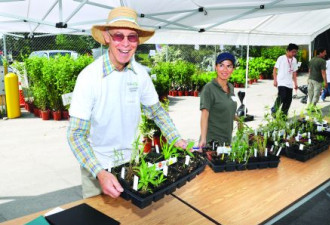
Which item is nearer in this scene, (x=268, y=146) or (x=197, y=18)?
(x=268, y=146)

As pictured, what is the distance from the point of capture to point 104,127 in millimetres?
1901

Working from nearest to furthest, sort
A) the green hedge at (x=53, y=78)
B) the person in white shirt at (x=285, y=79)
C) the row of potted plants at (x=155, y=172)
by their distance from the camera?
the row of potted plants at (x=155, y=172), the person in white shirt at (x=285, y=79), the green hedge at (x=53, y=78)

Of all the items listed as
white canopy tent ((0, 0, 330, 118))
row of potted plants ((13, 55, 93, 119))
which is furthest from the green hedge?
white canopy tent ((0, 0, 330, 118))

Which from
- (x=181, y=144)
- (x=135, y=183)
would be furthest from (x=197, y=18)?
(x=135, y=183)

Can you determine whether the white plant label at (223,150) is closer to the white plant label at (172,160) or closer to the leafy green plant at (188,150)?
the leafy green plant at (188,150)

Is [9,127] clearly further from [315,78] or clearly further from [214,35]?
[315,78]

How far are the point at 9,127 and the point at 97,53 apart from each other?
608 centimetres

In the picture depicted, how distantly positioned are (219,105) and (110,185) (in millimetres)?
1731

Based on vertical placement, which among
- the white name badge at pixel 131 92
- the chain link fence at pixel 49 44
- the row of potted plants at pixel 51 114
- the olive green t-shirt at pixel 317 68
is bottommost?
the row of potted plants at pixel 51 114

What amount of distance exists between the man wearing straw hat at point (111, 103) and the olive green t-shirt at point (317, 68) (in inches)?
284

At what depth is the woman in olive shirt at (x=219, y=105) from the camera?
2.89 metres

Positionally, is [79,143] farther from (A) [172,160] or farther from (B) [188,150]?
(B) [188,150]

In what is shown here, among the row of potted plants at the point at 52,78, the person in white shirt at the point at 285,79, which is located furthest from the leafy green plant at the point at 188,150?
the row of potted plants at the point at 52,78

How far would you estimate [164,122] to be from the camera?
6.93ft
